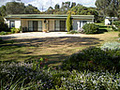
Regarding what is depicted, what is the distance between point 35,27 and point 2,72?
2719cm

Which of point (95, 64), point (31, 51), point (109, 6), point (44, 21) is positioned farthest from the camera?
point (109, 6)

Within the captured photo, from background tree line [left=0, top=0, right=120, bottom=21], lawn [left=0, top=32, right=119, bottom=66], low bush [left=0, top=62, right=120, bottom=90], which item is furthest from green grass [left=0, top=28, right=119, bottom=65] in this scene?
background tree line [left=0, top=0, right=120, bottom=21]

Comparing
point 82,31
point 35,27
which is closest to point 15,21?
point 35,27

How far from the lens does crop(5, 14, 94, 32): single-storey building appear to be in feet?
90.5

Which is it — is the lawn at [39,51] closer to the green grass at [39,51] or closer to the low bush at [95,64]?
the green grass at [39,51]

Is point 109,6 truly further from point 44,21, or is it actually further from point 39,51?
point 39,51

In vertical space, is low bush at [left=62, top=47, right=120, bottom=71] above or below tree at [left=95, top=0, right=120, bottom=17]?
below

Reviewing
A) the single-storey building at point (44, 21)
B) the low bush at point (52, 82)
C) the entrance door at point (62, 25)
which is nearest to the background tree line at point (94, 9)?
the single-storey building at point (44, 21)

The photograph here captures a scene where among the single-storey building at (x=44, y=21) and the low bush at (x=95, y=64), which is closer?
the low bush at (x=95, y=64)

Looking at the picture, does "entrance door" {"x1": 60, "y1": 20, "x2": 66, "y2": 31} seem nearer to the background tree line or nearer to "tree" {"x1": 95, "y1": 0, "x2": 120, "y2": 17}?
the background tree line

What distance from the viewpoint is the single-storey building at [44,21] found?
90.5ft

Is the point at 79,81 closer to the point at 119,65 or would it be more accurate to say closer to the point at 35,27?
the point at 119,65

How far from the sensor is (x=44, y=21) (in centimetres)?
2856

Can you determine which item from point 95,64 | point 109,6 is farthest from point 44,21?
point 95,64
